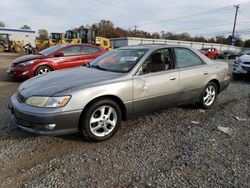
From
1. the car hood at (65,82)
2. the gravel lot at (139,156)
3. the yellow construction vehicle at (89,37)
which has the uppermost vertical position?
the yellow construction vehicle at (89,37)

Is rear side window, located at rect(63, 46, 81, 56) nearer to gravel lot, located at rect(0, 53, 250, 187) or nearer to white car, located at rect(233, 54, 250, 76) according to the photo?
gravel lot, located at rect(0, 53, 250, 187)

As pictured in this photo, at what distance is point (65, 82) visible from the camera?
11.3ft

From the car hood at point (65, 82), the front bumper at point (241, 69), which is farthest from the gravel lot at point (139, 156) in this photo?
the front bumper at point (241, 69)

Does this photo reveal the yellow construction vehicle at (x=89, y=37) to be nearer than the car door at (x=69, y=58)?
No

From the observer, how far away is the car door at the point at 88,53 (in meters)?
8.62

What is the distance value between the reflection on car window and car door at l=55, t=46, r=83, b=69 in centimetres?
474

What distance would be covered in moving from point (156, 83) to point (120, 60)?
0.80 meters

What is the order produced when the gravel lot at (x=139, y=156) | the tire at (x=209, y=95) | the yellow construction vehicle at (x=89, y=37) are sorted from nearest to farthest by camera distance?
the gravel lot at (x=139, y=156) → the tire at (x=209, y=95) → the yellow construction vehicle at (x=89, y=37)

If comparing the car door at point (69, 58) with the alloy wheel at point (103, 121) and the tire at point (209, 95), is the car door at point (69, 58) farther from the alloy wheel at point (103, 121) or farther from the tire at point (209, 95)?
the alloy wheel at point (103, 121)

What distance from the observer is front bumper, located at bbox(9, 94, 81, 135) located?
303 cm

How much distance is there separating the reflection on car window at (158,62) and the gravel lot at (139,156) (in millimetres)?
995

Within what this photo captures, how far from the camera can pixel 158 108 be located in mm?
4172

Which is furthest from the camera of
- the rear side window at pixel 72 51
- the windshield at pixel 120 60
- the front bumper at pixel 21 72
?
the rear side window at pixel 72 51

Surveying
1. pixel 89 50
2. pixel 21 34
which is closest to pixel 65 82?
pixel 89 50
